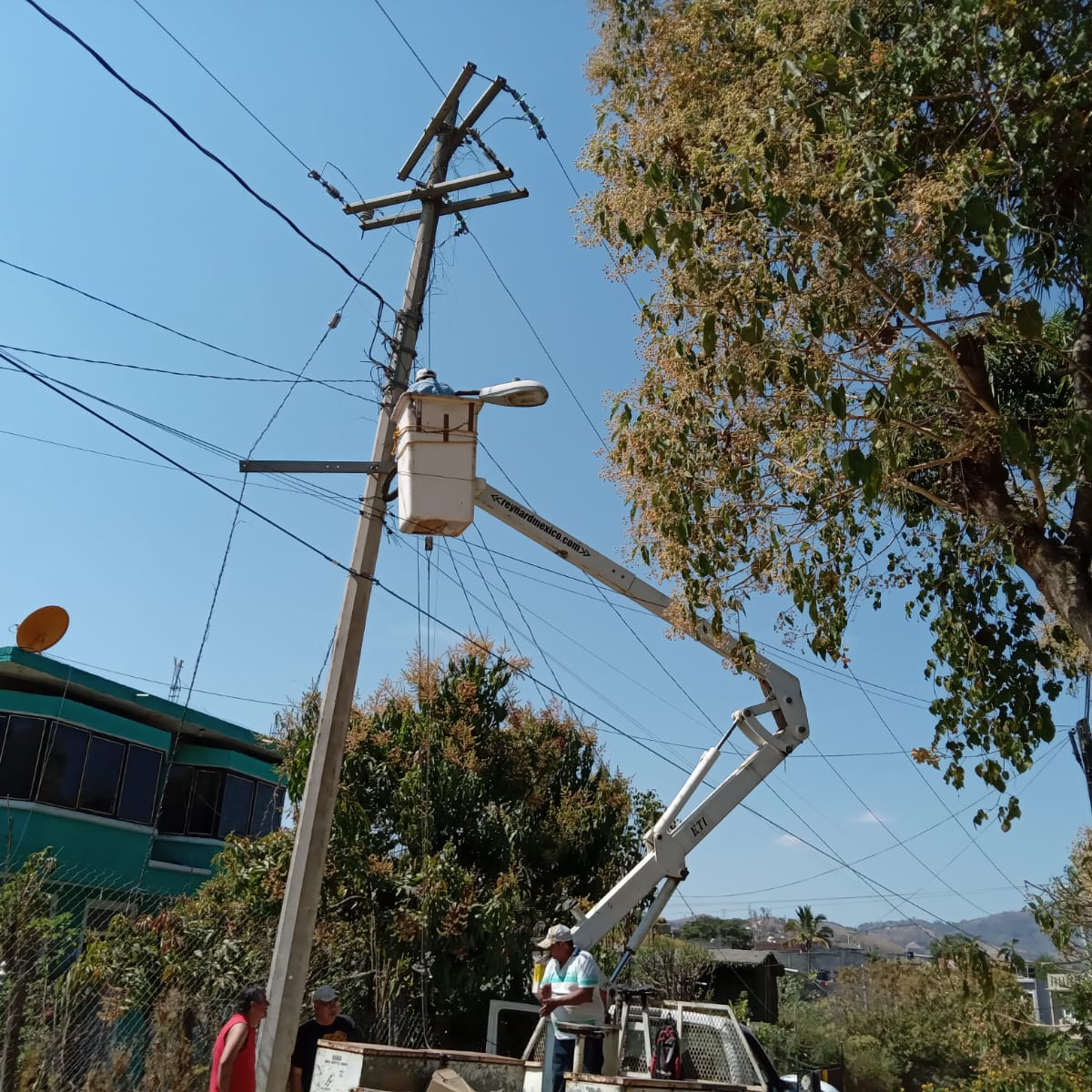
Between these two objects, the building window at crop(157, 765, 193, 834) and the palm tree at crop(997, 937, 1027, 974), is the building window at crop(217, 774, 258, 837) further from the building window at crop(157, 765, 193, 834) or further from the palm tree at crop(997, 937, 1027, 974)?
the palm tree at crop(997, 937, 1027, 974)

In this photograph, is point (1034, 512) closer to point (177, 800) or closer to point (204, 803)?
point (204, 803)

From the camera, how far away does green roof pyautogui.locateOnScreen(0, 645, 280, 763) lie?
18.2m

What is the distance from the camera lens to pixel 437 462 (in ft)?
28.5

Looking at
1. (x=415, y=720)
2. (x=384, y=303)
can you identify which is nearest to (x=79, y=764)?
(x=415, y=720)

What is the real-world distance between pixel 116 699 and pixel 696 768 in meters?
12.0

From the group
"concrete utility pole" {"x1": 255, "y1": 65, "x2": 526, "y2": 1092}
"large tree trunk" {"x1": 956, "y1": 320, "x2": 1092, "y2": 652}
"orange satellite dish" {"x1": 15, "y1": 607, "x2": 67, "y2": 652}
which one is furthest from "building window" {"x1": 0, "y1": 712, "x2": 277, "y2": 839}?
"large tree trunk" {"x1": 956, "y1": 320, "x2": 1092, "y2": 652}

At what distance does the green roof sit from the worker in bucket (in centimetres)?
876

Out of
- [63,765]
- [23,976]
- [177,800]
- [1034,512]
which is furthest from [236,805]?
[1034,512]

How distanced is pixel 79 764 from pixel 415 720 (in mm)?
6474

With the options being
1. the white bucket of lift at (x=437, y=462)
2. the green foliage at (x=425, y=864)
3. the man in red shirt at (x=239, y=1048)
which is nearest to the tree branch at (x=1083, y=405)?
the white bucket of lift at (x=437, y=462)

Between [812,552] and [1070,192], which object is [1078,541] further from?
[1070,192]

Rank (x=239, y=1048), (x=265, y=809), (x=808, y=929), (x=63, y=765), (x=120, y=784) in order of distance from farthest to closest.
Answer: (x=808, y=929)
(x=265, y=809)
(x=120, y=784)
(x=63, y=765)
(x=239, y=1048)

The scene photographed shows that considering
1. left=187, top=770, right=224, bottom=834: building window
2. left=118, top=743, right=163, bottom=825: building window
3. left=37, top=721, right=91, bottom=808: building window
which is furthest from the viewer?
left=187, top=770, right=224, bottom=834: building window

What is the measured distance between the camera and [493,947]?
14727 mm
